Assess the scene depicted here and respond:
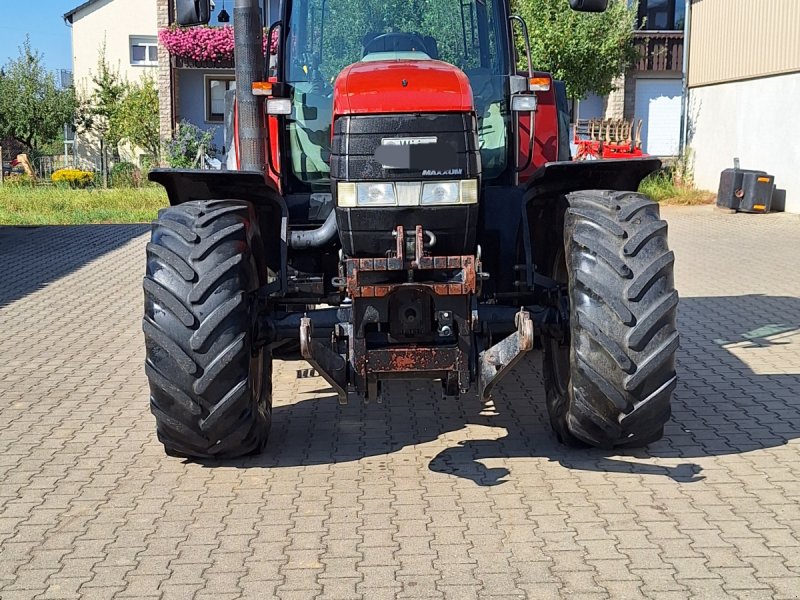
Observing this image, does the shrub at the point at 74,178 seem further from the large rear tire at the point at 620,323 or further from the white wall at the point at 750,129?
the large rear tire at the point at 620,323

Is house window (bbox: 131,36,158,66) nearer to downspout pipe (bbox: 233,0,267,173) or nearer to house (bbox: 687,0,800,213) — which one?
house (bbox: 687,0,800,213)

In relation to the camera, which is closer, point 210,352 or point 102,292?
point 210,352

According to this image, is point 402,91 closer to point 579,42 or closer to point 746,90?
point 746,90

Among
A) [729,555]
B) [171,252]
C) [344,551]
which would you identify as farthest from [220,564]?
[729,555]

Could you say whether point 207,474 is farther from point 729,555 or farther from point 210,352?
point 729,555

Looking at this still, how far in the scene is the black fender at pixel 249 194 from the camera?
5586 millimetres

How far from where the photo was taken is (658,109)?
31.3 m

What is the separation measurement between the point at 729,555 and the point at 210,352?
2.45 m

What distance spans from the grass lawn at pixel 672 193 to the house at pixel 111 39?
17.8 m

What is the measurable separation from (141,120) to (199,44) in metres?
3.26

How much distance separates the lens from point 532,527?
4.67 meters

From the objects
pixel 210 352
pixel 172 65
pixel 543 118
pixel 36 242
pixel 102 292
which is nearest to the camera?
pixel 210 352

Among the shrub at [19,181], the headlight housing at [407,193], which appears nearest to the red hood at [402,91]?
the headlight housing at [407,193]

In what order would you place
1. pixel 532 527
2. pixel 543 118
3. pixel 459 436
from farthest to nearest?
1. pixel 543 118
2. pixel 459 436
3. pixel 532 527
